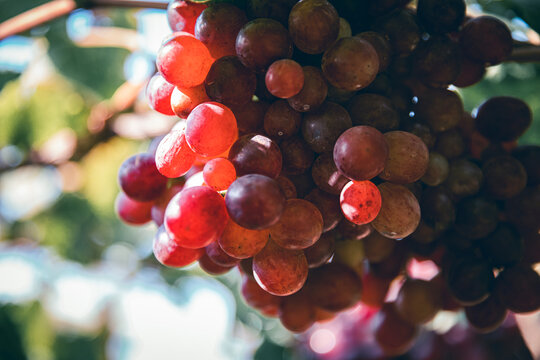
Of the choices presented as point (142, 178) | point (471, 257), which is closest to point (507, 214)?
point (471, 257)

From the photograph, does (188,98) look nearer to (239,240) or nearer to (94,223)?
(239,240)

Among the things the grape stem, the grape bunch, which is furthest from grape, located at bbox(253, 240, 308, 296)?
the grape stem

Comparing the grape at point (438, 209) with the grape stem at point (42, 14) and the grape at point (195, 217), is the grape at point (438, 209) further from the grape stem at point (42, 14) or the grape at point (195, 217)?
the grape stem at point (42, 14)

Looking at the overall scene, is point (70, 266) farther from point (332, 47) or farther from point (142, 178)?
point (332, 47)

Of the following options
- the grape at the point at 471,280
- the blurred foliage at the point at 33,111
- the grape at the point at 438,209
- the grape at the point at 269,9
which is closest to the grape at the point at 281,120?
the grape at the point at 269,9

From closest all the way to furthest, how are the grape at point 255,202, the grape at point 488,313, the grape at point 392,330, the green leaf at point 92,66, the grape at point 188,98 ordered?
the grape at point 255,202
the grape at point 188,98
the grape at point 488,313
the grape at point 392,330
the green leaf at point 92,66

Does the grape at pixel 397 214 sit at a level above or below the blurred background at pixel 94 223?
above
